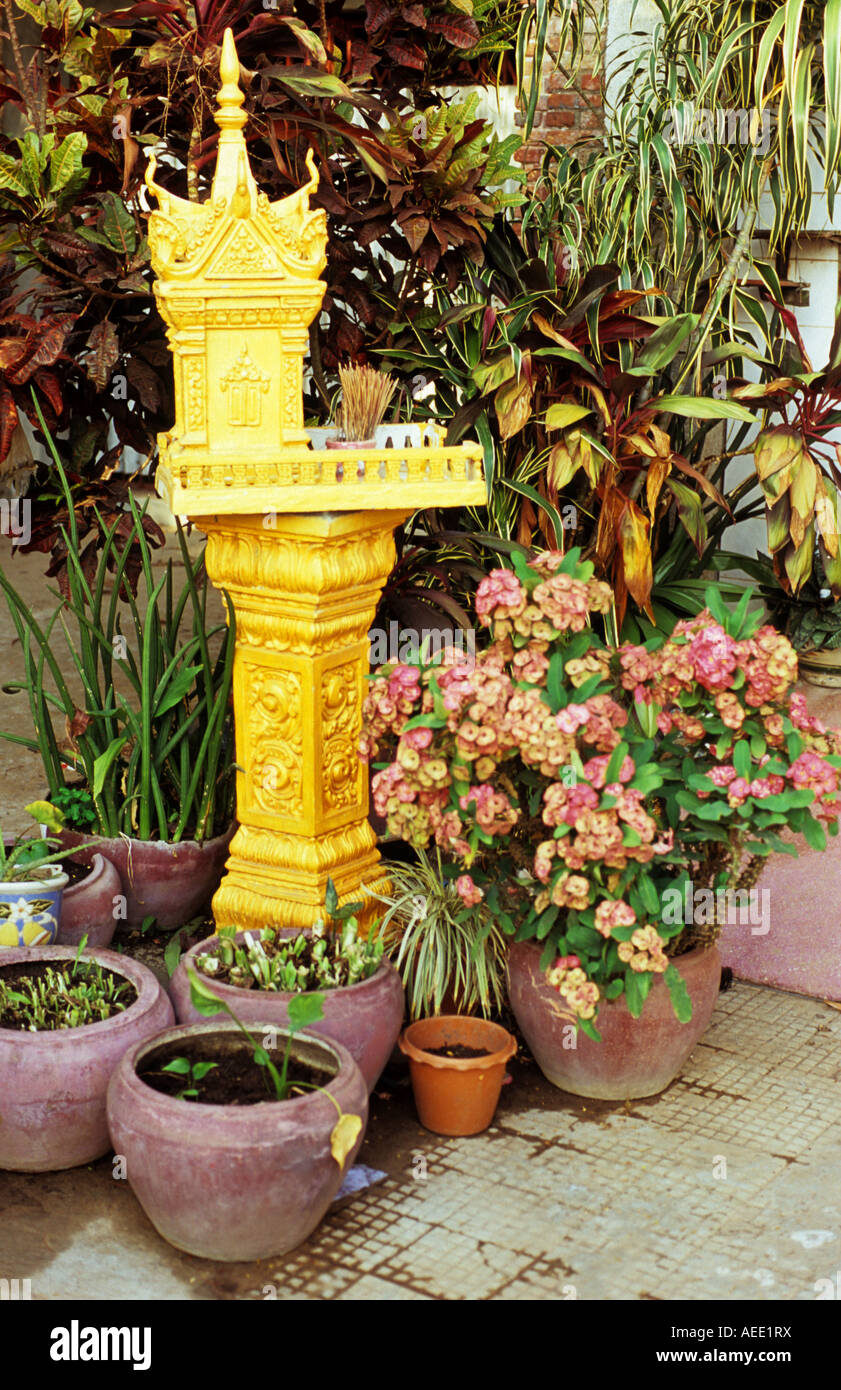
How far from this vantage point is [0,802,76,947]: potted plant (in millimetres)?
3742

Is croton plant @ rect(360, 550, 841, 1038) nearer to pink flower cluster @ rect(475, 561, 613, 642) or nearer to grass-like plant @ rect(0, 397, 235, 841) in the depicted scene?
pink flower cluster @ rect(475, 561, 613, 642)

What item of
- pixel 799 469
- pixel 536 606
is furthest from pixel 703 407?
pixel 536 606

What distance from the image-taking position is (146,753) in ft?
13.8

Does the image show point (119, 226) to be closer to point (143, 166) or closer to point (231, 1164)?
point (143, 166)

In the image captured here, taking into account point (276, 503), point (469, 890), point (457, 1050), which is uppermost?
point (276, 503)

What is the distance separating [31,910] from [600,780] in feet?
4.69

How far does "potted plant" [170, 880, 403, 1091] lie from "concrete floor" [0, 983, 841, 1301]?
29cm

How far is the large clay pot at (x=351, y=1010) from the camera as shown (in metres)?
3.35

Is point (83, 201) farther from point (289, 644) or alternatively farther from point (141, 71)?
point (289, 644)

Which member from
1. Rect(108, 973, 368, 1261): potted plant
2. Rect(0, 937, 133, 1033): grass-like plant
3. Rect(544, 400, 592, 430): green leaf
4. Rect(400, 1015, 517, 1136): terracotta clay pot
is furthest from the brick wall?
Rect(108, 973, 368, 1261): potted plant

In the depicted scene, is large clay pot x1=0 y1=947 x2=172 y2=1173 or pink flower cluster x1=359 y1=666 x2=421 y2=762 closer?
large clay pot x1=0 y1=947 x2=172 y2=1173

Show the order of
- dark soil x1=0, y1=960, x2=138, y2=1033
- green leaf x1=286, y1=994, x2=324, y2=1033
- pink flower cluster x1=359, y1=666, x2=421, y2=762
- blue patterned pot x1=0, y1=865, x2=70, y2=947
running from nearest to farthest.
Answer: green leaf x1=286, y1=994, x2=324, y2=1033, pink flower cluster x1=359, y1=666, x2=421, y2=762, dark soil x1=0, y1=960, x2=138, y2=1033, blue patterned pot x1=0, y1=865, x2=70, y2=947

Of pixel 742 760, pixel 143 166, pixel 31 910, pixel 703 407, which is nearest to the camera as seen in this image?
pixel 742 760

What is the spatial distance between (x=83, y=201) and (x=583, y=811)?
7.85ft
